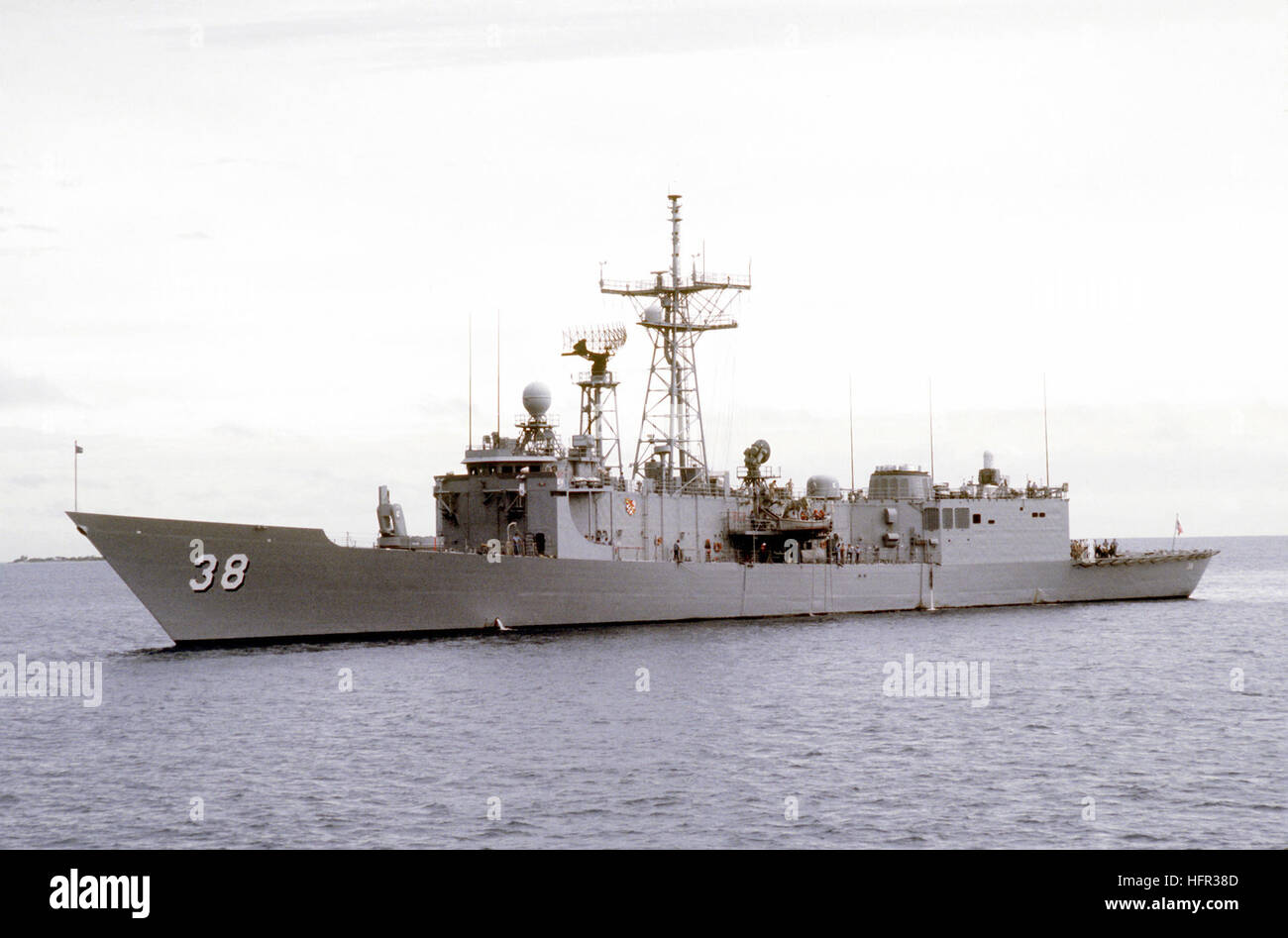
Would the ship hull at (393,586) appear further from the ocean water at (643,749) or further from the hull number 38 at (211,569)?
the ocean water at (643,749)

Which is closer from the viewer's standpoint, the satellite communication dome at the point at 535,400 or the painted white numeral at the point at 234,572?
the painted white numeral at the point at 234,572

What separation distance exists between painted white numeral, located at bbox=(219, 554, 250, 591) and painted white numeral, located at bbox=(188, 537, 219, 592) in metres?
0.29

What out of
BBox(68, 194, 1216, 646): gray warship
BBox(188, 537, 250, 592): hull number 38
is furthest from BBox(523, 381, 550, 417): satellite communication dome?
BBox(188, 537, 250, 592): hull number 38

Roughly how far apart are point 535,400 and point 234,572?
497 inches

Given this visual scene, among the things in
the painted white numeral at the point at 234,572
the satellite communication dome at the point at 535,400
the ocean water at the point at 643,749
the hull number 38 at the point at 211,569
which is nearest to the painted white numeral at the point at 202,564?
the hull number 38 at the point at 211,569

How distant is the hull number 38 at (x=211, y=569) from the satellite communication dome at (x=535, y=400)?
39.9 feet

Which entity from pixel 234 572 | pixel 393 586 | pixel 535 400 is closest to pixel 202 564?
pixel 234 572

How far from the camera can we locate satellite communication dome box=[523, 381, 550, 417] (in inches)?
1640

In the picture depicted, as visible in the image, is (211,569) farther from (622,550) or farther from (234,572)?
(622,550)

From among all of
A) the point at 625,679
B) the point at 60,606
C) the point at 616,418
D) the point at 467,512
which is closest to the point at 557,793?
the point at 625,679

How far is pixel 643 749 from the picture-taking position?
72.7 feet

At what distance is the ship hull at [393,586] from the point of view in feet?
107

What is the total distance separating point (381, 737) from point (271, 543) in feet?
38.5
